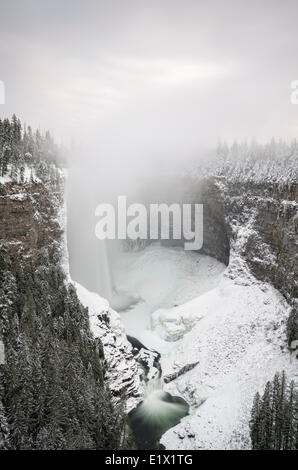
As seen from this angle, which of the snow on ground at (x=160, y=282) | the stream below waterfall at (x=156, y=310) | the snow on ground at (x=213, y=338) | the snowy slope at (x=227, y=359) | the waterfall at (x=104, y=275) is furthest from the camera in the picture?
the waterfall at (x=104, y=275)

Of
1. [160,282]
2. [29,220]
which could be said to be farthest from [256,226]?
[29,220]

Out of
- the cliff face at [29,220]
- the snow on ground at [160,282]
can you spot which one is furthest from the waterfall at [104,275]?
the cliff face at [29,220]

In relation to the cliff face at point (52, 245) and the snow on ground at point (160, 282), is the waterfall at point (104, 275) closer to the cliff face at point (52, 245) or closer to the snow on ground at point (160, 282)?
the snow on ground at point (160, 282)

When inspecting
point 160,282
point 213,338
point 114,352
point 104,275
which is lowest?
point 114,352

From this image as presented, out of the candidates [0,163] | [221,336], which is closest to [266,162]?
[221,336]

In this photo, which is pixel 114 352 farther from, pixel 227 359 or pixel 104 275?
pixel 104 275

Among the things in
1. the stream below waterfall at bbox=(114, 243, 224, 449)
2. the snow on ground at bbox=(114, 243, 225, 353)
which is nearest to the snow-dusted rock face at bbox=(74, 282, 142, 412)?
the stream below waterfall at bbox=(114, 243, 224, 449)
